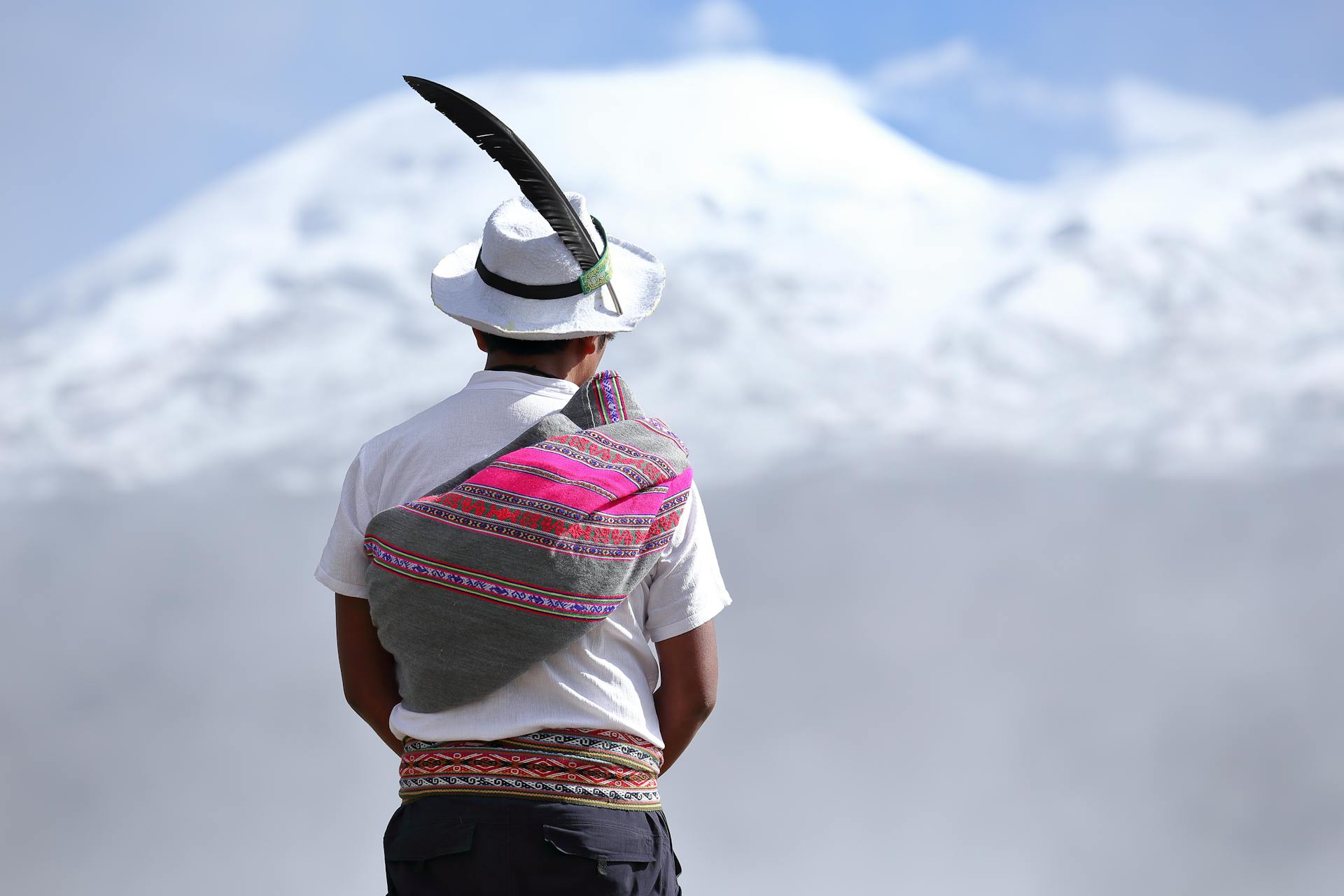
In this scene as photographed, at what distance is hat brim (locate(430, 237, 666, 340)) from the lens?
5.82 feet

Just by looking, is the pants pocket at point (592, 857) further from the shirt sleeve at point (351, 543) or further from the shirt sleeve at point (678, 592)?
the shirt sleeve at point (351, 543)

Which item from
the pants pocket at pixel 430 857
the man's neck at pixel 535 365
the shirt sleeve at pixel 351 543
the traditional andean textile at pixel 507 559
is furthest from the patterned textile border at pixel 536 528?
the pants pocket at pixel 430 857

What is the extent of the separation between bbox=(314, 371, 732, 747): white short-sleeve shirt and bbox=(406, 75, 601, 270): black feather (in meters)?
0.22

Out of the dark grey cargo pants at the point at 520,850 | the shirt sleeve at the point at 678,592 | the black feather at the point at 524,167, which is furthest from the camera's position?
the black feather at the point at 524,167

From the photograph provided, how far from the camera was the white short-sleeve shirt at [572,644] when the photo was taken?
1.62m

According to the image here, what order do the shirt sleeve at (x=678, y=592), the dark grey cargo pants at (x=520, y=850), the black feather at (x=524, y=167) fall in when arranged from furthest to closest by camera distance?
the black feather at (x=524, y=167), the shirt sleeve at (x=678, y=592), the dark grey cargo pants at (x=520, y=850)

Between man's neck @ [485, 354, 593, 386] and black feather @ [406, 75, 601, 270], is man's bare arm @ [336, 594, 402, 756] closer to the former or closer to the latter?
man's neck @ [485, 354, 593, 386]

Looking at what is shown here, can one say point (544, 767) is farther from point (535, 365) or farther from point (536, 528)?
point (535, 365)

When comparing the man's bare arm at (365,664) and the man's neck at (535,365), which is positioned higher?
the man's neck at (535,365)

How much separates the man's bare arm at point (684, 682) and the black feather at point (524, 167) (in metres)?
0.53

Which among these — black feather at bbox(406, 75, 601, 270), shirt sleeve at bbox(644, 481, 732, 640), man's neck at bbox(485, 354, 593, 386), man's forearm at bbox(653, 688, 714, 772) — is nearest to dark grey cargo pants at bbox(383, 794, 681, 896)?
man's forearm at bbox(653, 688, 714, 772)

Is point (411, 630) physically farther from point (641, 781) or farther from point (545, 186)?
point (545, 186)

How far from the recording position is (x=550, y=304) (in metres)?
1.81

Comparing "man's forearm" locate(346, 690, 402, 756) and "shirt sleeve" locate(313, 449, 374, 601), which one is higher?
"shirt sleeve" locate(313, 449, 374, 601)
